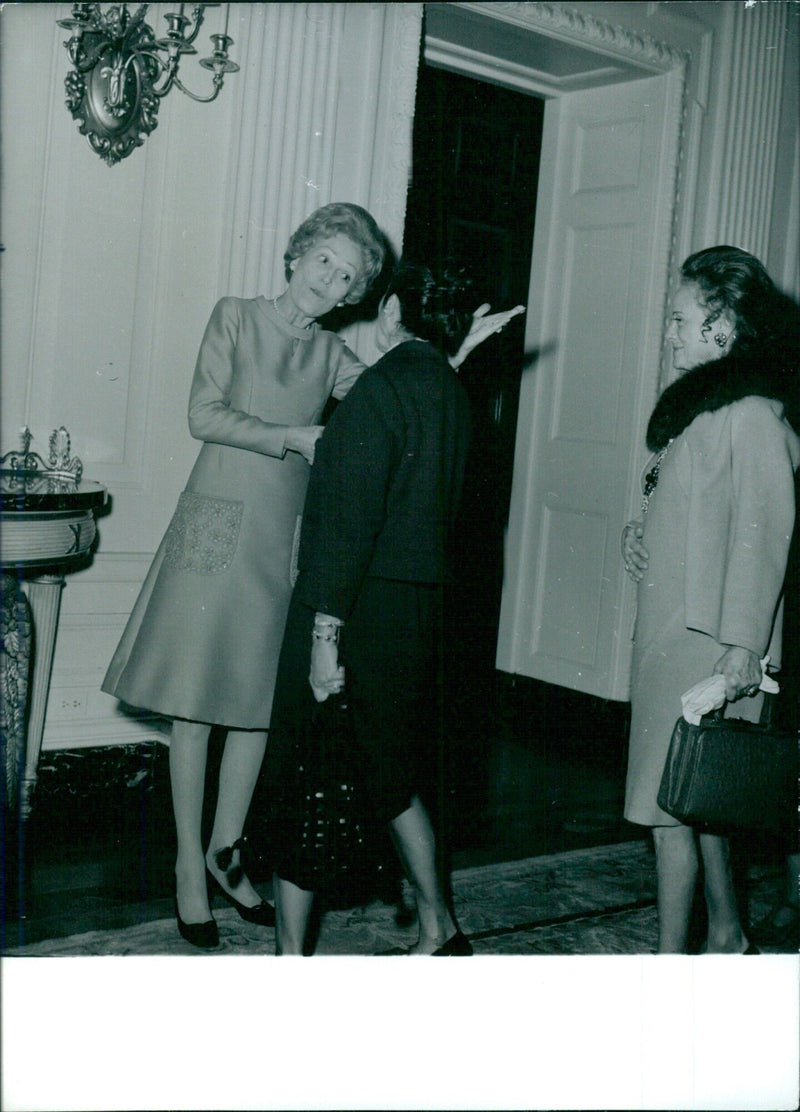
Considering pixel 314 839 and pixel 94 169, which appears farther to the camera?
pixel 94 169

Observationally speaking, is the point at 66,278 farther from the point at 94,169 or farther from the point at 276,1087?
the point at 276,1087

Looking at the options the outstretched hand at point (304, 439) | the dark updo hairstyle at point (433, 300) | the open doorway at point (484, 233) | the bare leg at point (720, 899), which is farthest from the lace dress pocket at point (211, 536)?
the open doorway at point (484, 233)

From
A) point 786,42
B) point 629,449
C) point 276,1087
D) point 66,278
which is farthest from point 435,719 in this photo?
point 786,42

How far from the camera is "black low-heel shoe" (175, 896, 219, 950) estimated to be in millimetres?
2695

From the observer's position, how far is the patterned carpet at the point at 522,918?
8.86ft

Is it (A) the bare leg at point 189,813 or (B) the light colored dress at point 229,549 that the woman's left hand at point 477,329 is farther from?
(A) the bare leg at point 189,813

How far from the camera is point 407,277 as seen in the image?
2.40m

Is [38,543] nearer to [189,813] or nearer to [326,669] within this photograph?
[189,813]

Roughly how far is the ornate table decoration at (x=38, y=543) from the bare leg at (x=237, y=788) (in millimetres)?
684

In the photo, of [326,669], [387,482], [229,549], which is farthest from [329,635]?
[229,549]

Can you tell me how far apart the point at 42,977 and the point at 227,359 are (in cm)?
142

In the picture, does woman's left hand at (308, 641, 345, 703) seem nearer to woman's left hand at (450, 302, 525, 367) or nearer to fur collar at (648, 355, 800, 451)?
woman's left hand at (450, 302, 525, 367)

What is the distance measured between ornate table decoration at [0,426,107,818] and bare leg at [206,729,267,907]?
684mm

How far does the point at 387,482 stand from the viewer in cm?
233
